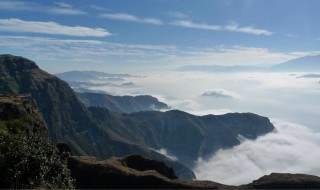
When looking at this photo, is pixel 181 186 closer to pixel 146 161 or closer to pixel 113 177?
pixel 113 177

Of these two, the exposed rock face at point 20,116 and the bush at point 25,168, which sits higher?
the exposed rock face at point 20,116

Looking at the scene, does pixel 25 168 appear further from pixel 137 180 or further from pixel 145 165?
pixel 145 165

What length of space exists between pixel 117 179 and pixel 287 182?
59.5m

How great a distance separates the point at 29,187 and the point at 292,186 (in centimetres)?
9819

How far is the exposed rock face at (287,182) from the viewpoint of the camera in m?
130

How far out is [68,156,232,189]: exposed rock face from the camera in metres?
130

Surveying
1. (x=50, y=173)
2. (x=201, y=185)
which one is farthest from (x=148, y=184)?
(x=50, y=173)

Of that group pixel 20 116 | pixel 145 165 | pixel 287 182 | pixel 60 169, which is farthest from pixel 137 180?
pixel 20 116

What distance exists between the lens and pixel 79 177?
134 meters

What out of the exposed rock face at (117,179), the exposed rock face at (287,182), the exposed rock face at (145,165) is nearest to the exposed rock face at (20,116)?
the exposed rock face at (117,179)

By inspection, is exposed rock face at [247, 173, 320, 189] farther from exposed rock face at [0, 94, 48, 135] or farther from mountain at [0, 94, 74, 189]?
exposed rock face at [0, 94, 48, 135]

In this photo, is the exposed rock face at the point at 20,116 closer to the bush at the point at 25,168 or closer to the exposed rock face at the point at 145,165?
the exposed rock face at the point at 145,165

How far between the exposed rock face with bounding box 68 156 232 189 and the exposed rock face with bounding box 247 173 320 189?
15584mm

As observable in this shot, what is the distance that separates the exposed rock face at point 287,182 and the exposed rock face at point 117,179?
15.6m
